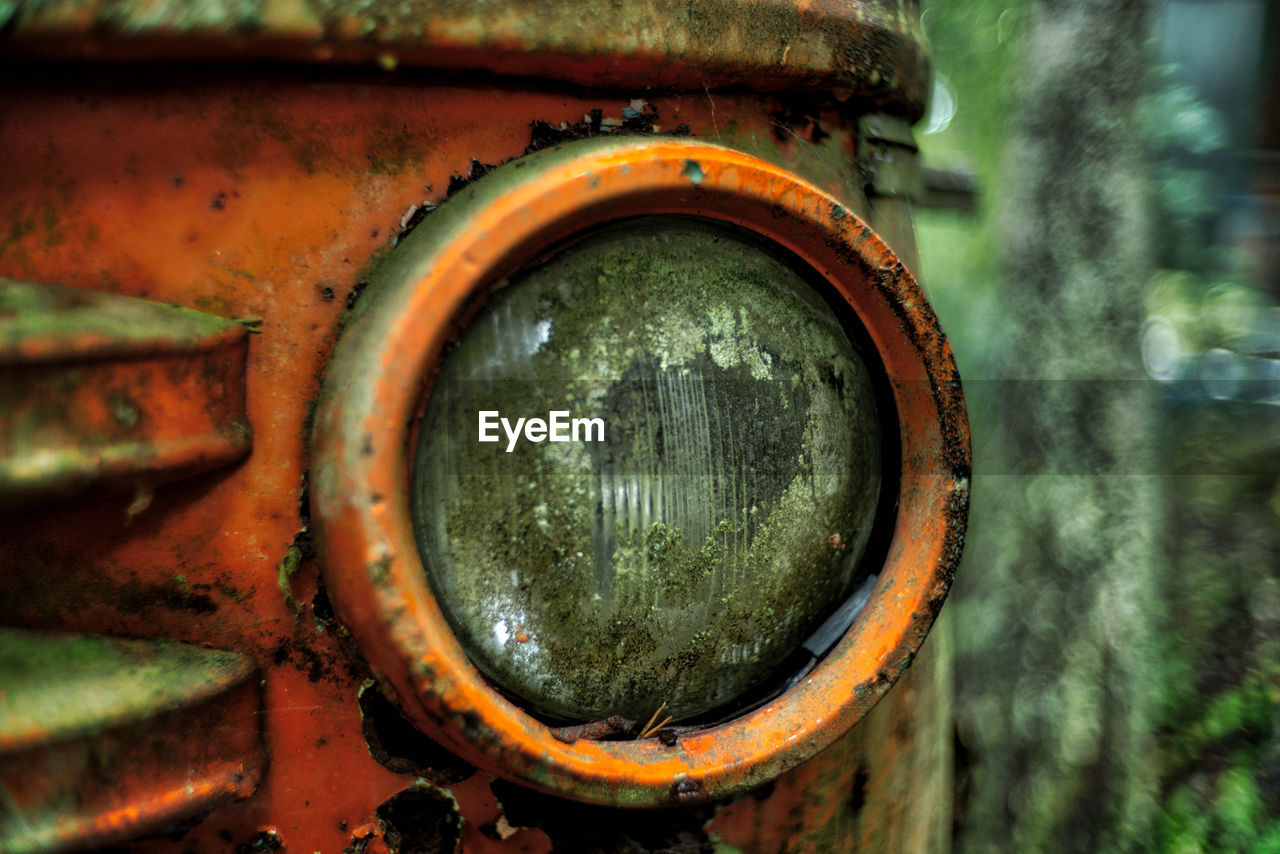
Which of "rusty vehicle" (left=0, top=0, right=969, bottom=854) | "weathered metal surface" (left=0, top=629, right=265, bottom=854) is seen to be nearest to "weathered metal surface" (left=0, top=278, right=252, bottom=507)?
"rusty vehicle" (left=0, top=0, right=969, bottom=854)

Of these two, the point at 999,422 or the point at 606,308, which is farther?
the point at 999,422

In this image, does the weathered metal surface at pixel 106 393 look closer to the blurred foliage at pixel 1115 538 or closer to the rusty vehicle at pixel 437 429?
the rusty vehicle at pixel 437 429

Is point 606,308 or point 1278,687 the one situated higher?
point 606,308

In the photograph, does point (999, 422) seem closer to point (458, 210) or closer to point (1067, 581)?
point (1067, 581)

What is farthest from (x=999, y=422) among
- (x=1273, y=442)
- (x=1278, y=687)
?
(x=1278, y=687)

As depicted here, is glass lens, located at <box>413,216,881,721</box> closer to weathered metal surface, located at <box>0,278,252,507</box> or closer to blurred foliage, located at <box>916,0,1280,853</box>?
weathered metal surface, located at <box>0,278,252,507</box>

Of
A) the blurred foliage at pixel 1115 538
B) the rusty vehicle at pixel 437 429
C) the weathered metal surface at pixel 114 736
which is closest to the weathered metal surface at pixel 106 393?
the rusty vehicle at pixel 437 429

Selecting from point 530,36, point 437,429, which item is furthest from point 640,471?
point 530,36
